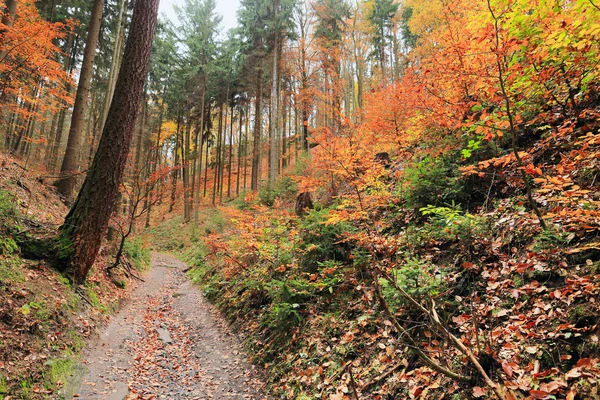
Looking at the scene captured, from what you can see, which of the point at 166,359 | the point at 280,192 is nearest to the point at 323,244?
the point at 166,359

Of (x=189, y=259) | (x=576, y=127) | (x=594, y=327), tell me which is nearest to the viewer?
(x=594, y=327)

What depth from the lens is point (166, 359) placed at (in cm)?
601

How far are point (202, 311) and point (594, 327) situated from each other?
945 cm

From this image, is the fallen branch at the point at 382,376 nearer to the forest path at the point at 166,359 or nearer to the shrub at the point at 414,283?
the shrub at the point at 414,283

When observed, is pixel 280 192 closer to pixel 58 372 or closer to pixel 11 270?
pixel 11 270

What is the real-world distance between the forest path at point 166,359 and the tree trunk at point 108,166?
172 cm

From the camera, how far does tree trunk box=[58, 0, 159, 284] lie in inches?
223

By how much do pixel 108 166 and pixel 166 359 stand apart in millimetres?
4157

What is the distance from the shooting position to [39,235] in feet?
18.4

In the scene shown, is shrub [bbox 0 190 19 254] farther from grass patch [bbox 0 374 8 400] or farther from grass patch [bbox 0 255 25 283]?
grass patch [bbox 0 374 8 400]

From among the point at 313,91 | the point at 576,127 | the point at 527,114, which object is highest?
the point at 313,91

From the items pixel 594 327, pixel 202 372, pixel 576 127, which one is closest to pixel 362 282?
pixel 594 327

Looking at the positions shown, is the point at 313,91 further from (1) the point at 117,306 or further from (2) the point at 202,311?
(1) the point at 117,306

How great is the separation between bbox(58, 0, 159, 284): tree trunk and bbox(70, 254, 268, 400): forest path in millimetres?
1721
